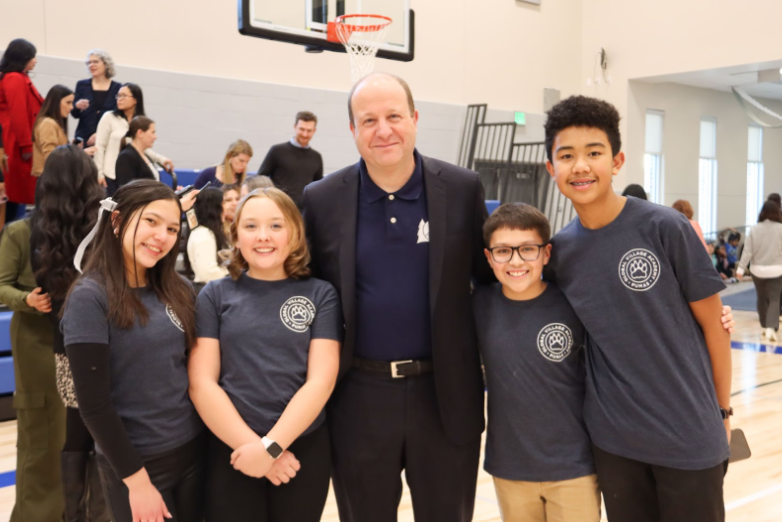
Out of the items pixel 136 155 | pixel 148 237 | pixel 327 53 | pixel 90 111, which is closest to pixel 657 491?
pixel 148 237

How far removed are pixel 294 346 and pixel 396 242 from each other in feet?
1.40

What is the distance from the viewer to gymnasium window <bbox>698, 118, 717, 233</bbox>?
14.2 metres

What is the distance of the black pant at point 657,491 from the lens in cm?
187

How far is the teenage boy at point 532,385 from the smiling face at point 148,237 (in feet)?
3.04

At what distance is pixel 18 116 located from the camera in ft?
18.1

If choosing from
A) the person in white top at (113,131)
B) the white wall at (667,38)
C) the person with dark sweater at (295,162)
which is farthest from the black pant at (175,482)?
the white wall at (667,38)

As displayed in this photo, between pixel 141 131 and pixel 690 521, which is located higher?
pixel 141 131

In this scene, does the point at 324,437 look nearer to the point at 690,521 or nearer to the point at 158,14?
the point at 690,521

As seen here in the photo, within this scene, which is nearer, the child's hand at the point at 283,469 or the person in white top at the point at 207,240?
the child's hand at the point at 283,469

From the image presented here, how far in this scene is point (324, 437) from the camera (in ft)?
6.80

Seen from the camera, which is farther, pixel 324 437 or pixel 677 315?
pixel 324 437

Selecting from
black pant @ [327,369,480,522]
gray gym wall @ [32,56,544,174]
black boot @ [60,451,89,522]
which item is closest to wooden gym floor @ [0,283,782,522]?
black boot @ [60,451,89,522]

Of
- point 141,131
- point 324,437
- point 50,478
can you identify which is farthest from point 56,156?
point 141,131

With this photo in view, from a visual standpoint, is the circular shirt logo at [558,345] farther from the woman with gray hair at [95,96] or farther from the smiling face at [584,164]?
the woman with gray hair at [95,96]
